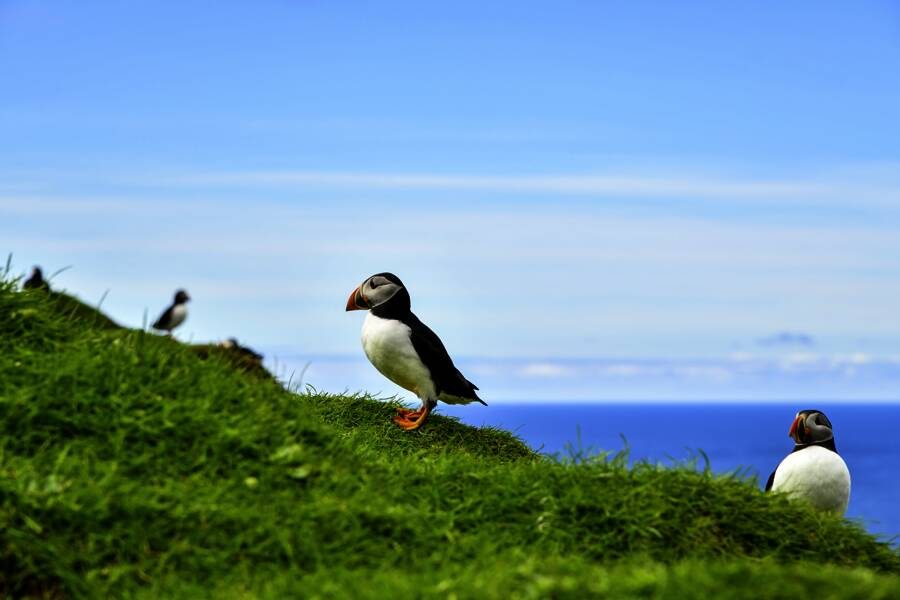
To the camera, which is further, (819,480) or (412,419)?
(412,419)

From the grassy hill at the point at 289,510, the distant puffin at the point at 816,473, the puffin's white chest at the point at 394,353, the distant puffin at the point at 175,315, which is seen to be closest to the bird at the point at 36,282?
the grassy hill at the point at 289,510

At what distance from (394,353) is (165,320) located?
2.57 metres

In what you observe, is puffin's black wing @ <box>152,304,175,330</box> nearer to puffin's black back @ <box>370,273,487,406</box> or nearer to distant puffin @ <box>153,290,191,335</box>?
distant puffin @ <box>153,290,191,335</box>

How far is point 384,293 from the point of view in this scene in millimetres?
12188

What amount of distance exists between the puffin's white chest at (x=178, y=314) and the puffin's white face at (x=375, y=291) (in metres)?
2.35

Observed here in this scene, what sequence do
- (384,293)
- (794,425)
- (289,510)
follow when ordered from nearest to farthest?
(289,510), (794,425), (384,293)

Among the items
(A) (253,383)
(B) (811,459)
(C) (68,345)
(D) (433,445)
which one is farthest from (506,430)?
(C) (68,345)

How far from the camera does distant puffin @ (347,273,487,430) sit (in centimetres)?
1188

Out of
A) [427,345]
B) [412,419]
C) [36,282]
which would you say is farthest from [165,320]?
[412,419]

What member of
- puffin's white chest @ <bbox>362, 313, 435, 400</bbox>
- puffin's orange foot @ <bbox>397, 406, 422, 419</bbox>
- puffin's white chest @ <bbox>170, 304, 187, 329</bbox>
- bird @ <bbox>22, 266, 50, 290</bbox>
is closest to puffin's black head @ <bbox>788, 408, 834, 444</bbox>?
puffin's white chest @ <bbox>362, 313, 435, 400</bbox>

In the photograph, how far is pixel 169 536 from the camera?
7.08 metres

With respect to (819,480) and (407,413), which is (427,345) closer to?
(407,413)

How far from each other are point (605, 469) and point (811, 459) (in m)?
3.08

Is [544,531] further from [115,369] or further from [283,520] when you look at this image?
[115,369]
